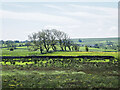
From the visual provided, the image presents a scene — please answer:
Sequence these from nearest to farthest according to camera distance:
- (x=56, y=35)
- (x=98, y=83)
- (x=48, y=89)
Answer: (x=48, y=89), (x=98, y=83), (x=56, y=35)

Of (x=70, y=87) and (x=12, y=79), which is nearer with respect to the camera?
(x=70, y=87)

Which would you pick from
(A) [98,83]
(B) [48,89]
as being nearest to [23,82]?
(B) [48,89]

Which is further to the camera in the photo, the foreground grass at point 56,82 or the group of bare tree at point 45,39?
the group of bare tree at point 45,39

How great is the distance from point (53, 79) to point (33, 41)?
2915 inches

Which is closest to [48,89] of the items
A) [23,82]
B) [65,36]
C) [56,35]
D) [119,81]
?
[23,82]

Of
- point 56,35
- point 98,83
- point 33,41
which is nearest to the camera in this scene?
point 98,83

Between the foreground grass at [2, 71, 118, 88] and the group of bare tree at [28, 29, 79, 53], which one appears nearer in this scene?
the foreground grass at [2, 71, 118, 88]

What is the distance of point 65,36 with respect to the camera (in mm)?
124188

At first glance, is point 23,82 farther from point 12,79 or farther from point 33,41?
point 33,41

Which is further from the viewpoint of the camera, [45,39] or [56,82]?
[45,39]

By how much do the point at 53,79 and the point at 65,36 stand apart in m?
95.4

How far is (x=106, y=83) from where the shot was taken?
27.0 metres

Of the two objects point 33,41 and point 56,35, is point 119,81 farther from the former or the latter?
point 56,35

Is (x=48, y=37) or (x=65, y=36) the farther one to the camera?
(x=65, y=36)
